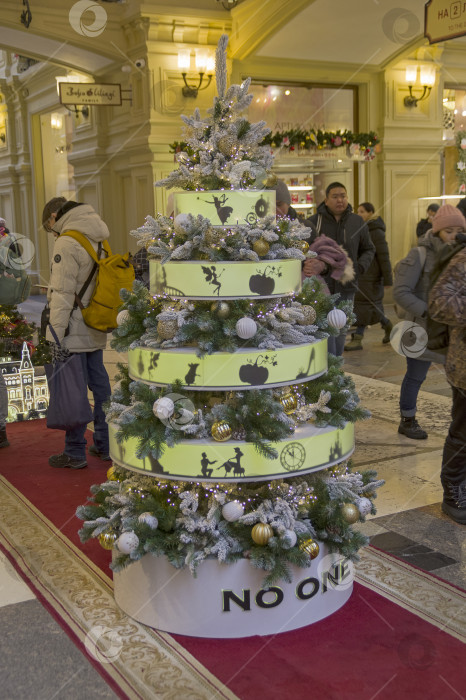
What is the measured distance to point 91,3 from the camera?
34.7ft

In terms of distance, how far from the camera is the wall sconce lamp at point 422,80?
12078 millimetres

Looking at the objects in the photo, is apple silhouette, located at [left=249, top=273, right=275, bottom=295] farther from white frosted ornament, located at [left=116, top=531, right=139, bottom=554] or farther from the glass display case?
the glass display case

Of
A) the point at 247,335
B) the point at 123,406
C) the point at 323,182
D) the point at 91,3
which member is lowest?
the point at 123,406

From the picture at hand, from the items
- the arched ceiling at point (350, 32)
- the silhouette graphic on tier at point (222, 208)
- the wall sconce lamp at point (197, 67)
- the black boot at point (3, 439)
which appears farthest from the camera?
the wall sconce lamp at point (197, 67)

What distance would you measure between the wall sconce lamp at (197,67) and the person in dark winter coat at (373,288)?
3.01 metres

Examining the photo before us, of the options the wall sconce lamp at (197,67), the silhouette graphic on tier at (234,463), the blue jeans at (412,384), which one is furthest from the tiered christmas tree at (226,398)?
the wall sconce lamp at (197,67)

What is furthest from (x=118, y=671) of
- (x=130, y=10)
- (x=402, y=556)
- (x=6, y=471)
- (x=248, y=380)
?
(x=130, y=10)

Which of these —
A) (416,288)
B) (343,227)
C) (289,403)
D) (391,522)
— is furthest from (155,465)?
(343,227)

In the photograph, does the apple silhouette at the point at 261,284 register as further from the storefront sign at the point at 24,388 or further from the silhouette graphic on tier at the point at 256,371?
the storefront sign at the point at 24,388

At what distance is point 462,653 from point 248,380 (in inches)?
49.3

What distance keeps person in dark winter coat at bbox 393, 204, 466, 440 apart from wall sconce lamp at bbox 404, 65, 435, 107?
7.64 m

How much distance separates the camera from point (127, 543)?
116 inches

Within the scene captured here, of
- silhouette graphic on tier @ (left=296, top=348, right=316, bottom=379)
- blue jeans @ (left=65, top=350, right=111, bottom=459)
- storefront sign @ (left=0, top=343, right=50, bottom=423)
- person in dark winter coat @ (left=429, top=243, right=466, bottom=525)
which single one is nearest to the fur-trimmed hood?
blue jeans @ (left=65, top=350, right=111, bottom=459)

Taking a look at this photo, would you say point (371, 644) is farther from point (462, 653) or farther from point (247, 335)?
point (247, 335)
